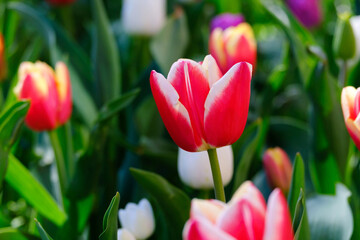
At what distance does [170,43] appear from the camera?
2.93 ft

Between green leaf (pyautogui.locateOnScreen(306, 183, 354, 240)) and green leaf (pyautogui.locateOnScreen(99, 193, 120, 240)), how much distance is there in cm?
22

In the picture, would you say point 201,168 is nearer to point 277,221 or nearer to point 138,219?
point 138,219

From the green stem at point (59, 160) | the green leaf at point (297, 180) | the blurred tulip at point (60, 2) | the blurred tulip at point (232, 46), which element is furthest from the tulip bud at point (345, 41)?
the blurred tulip at point (60, 2)

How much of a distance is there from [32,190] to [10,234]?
98 millimetres

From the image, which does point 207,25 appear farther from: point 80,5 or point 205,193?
point 205,193

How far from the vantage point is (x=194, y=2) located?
1.15 metres

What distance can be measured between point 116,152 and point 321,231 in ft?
1.16

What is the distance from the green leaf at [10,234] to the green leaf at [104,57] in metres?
0.31

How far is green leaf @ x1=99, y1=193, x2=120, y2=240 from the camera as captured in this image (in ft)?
1.34

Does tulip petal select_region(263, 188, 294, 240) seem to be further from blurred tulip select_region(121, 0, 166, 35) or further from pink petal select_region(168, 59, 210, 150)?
blurred tulip select_region(121, 0, 166, 35)

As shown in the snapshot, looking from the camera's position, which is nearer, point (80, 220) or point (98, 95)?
point (80, 220)

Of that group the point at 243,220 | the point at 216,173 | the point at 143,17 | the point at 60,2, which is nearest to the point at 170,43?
the point at 143,17

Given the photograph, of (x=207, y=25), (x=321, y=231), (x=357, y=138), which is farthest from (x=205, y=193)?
(x=207, y=25)

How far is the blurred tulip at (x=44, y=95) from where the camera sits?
1.96 feet
